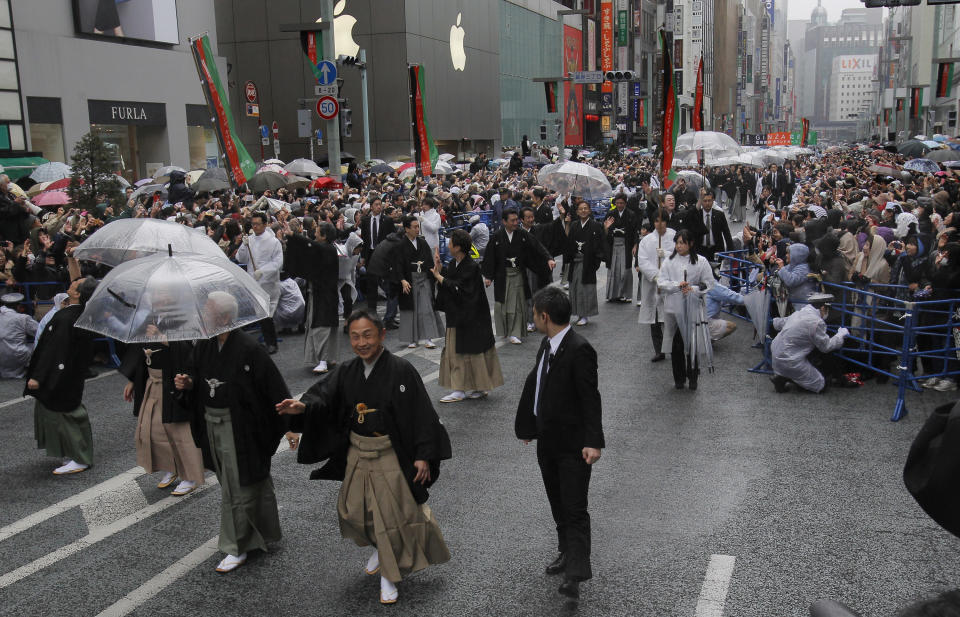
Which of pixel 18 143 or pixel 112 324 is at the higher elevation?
pixel 18 143

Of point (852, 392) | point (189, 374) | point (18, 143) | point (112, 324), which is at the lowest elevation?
point (852, 392)

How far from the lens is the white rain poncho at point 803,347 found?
908 centimetres

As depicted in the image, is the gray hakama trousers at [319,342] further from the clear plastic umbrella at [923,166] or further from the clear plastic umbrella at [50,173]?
the clear plastic umbrella at [923,166]

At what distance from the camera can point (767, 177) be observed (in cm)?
2803

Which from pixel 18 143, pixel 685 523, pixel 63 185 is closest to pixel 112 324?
pixel 685 523

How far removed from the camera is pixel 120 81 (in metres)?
32.6

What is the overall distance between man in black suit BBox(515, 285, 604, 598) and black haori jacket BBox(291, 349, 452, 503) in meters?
0.57

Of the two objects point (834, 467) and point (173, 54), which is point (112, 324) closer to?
point (834, 467)

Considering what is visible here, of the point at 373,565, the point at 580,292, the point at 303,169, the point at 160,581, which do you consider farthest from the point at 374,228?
the point at 303,169

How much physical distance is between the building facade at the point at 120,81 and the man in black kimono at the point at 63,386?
19467 mm

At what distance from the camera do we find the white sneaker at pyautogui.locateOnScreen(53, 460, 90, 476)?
23.8 ft

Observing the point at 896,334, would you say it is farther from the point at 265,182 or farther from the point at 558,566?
the point at 265,182

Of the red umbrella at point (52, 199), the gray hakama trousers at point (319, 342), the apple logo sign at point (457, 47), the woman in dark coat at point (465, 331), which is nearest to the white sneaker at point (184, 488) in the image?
the woman in dark coat at point (465, 331)

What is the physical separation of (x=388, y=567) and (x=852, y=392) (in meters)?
6.24
